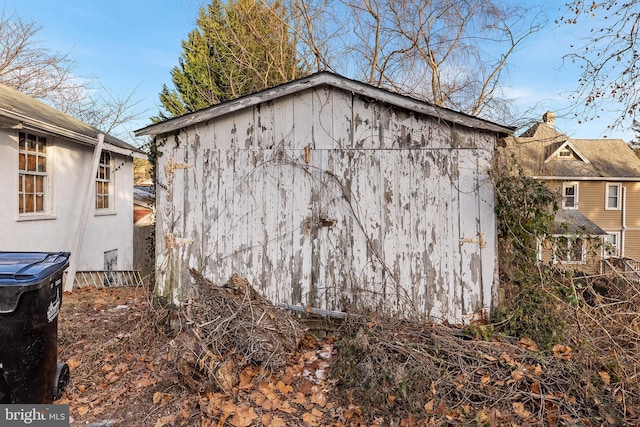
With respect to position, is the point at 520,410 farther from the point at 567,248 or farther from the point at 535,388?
the point at 567,248

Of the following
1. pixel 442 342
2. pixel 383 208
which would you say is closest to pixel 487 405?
pixel 442 342

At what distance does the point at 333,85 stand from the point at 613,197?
21284 mm

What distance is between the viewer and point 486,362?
355cm

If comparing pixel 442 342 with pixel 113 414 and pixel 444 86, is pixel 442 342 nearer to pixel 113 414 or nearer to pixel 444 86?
pixel 113 414

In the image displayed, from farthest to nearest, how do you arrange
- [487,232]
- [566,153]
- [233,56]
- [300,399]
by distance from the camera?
[566,153] < [233,56] < [487,232] < [300,399]

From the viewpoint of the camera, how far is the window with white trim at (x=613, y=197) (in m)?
19.3

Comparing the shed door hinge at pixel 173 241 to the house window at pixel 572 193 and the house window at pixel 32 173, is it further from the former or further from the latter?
the house window at pixel 572 193

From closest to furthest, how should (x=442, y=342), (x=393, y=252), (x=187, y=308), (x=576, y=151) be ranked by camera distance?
(x=442, y=342) < (x=187, y=308) < (x=393, y=252) < (x=576, y=151)

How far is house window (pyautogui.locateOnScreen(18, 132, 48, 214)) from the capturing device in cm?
754

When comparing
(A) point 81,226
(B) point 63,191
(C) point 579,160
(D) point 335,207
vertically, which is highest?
(C) point 579,160

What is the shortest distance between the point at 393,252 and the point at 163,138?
3404mm

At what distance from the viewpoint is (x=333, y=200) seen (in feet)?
15.6

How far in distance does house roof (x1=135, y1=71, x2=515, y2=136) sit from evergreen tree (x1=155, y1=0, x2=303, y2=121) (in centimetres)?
907

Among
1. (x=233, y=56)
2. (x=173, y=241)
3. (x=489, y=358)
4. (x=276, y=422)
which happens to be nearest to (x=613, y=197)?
(x=233, y=56)
